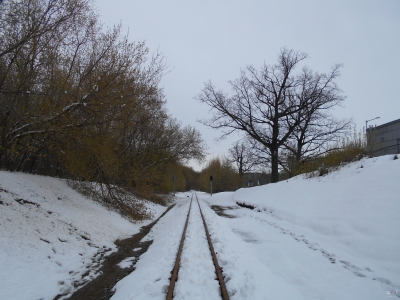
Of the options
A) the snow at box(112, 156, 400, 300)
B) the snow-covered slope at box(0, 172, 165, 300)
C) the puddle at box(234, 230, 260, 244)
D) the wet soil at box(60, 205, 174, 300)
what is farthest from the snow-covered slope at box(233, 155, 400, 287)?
the snow-covered slope at box(0, 172, 165, 300)

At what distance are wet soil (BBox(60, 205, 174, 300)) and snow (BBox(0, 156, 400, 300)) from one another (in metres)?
0.24

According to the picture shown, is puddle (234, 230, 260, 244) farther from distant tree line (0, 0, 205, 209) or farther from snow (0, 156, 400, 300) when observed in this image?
distant tree line (0, 0, 205, 209)

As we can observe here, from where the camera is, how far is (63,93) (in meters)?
9.39

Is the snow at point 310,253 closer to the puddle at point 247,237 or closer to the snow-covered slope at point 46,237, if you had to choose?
the puddle at point 247,237

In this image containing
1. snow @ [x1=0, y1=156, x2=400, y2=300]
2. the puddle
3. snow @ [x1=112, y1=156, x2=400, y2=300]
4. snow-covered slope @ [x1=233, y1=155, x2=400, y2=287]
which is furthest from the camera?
the puddle

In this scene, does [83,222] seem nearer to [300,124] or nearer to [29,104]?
[29,104]

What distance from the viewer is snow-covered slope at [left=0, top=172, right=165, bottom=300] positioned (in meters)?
4.95

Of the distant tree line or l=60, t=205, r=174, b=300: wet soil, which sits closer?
l=60, t=205, r=174, b=300: wet soil

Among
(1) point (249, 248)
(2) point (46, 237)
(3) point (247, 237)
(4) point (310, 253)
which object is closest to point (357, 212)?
(4) point (310, 253)

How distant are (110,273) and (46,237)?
243cm

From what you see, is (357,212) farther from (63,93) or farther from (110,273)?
(63,93)

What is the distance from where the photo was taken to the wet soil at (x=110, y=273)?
4660mm

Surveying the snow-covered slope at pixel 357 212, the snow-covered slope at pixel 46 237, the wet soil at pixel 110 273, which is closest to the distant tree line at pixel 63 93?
the snow-covered slope at pixel 46 237

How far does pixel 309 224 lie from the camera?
27.3 ft
